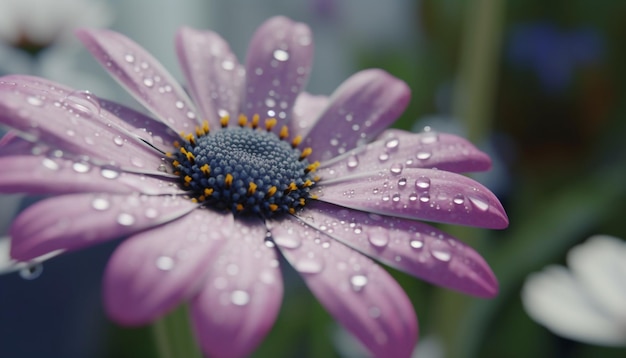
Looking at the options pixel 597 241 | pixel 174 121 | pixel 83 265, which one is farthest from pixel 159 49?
pixel 174 121

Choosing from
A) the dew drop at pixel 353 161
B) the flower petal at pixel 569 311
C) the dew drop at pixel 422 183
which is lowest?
the flower petal at pixel 569 311

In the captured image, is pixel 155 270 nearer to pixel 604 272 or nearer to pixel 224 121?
pixel 224 121

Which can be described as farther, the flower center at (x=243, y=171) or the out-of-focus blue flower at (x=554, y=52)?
the out-of-focus blue flower at (x=554, y=52)

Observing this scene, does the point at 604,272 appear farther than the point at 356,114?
Yes

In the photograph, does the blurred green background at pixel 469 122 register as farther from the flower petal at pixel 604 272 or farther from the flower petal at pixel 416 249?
the flower petal at pixel 416 249

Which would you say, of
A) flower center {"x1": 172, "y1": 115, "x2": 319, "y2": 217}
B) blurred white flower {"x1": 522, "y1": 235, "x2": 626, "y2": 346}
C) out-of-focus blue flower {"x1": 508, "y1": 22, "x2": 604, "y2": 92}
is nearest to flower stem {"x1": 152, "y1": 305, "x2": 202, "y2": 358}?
flower center {"x1": 172, "y1": 115, "x2": 319, "y2": 217}

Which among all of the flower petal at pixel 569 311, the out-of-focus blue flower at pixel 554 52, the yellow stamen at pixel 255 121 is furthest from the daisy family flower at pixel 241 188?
the out-of-focus blue flower at pixel 554 52

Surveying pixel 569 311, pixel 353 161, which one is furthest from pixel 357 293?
pixel 569 311

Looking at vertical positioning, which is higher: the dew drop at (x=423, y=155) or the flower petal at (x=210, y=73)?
the flower petal at (x=210, y=73)
